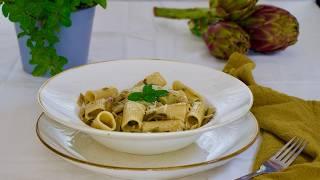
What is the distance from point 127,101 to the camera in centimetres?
78

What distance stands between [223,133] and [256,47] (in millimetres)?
448

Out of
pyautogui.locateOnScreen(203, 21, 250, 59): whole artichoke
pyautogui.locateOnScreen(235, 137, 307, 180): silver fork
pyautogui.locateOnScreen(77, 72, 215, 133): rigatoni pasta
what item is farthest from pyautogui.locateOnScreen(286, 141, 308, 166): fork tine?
pyautogui.locateOnScreen(203, 21, 250, 59): whole artichoke

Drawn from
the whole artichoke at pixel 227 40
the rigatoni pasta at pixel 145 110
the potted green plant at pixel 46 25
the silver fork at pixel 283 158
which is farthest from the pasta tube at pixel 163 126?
the whole artichoke at pixel 227 40

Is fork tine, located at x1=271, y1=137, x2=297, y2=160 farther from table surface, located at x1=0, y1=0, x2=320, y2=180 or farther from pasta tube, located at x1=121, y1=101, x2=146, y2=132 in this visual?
pasta tube, located at x1=121, y1=101, x2=146, y2=132

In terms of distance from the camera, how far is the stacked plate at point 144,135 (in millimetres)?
689

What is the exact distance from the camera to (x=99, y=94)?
85cm

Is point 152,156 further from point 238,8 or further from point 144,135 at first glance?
point 238,8

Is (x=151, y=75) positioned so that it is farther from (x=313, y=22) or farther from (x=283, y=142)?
(x=313, y=22)

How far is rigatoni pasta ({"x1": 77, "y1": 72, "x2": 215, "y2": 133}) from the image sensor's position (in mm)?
748

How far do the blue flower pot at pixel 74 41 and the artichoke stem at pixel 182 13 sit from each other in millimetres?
317

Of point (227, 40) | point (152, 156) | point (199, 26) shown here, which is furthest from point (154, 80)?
point (199, 26)

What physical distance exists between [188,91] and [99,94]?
0.44ft

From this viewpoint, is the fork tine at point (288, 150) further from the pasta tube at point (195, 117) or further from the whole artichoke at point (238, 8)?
the whole artichoke at point (238, 8)

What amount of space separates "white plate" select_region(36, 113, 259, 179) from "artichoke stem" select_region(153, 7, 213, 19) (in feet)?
1.74
